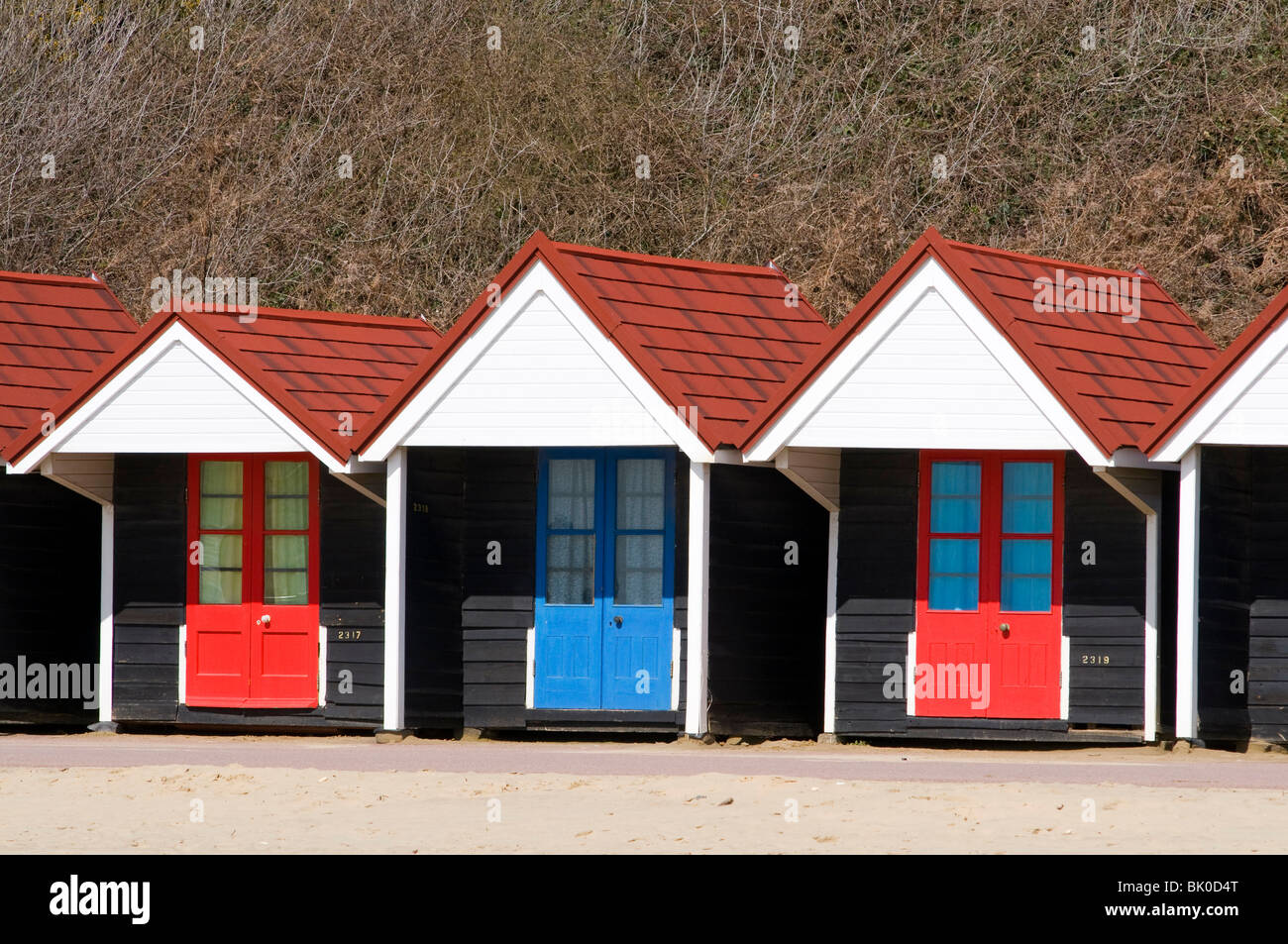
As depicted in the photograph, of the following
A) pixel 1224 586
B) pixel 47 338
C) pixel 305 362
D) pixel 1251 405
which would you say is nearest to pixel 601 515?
pixel 305 362

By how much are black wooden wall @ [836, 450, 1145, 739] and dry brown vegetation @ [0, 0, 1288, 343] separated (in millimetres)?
10893

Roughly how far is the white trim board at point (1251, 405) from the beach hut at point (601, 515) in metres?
3.47

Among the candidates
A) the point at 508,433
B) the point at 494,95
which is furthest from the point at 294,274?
the point at 508,433

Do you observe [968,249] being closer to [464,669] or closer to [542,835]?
[464,669]

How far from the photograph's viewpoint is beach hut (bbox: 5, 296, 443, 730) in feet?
54.9

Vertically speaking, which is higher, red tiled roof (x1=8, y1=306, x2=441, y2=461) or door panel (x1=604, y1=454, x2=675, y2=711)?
red tiled roof (x1=8, y1=306, x2=441, y2=461)

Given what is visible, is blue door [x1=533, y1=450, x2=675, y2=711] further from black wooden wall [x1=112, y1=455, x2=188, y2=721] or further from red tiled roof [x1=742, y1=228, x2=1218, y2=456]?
black wooden wall [x1=112, y1=455, x2=188, y2=721]

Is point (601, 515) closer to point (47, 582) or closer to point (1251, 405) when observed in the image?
point (1251, 405)

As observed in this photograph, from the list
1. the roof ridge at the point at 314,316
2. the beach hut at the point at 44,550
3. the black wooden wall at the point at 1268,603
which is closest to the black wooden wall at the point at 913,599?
the black wooden wall at the point at 1268,603

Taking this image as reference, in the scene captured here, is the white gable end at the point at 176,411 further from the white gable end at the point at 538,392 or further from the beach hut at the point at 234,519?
the white gable end at the point at 538,392

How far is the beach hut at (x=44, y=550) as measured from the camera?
1772 centimetres

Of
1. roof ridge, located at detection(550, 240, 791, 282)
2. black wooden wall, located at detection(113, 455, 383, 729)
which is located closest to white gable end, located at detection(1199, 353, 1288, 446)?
roof ridge, located at detection(550, 240, 791, 282)

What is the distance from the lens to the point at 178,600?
1747cm

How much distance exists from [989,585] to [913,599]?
60cm
